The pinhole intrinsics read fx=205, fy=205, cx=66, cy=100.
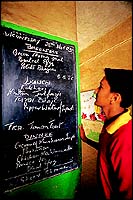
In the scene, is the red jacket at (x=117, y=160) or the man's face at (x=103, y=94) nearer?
the red jacket at (x=117, y=160)

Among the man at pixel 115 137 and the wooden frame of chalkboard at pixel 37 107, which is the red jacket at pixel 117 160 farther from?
the wooden frame of chalkboard at pixel 37 107

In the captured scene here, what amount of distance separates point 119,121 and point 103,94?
1.18ft

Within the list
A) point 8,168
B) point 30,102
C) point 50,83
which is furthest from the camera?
point 50,83

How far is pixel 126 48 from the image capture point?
234 centimetres

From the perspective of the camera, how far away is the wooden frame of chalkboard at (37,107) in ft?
6.31

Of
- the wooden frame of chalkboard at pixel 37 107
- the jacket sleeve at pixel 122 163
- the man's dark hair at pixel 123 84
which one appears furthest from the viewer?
the man's dark hair at pixel 123 84

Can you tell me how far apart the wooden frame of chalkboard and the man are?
11.2 inches

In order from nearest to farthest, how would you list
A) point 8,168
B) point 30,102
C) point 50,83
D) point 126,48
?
point 8,168 → point 30,102 → point 50,83 → point 126,48

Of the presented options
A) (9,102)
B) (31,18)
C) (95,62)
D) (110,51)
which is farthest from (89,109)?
(31,18)

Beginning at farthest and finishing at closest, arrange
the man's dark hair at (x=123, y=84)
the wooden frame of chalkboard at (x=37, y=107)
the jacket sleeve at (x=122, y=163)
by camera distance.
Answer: the man's dark hair at (x=123, y=84) → the jacket sleeve at (x=122, y=163) → the wooden frame of chalkboard at (x=37, y=107)

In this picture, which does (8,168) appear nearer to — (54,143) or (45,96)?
(54,143)

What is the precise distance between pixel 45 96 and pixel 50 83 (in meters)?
0.15

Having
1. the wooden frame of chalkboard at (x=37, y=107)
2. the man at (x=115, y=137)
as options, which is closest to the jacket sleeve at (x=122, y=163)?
the man at (x=115, y=137)

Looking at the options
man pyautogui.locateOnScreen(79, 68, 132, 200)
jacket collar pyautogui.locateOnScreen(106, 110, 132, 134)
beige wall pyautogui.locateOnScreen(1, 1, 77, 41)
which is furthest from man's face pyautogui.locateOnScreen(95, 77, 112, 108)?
beige wall pyautogui.locateOnScreen(1, 1, 77, 41)
